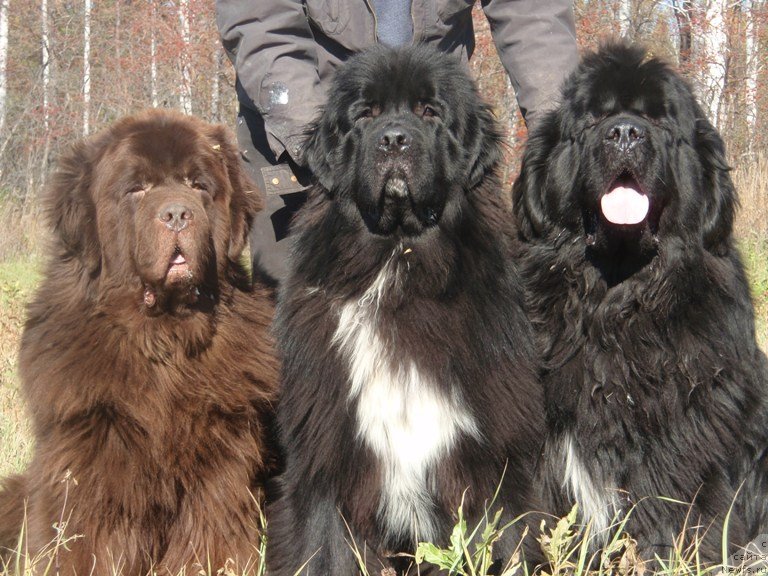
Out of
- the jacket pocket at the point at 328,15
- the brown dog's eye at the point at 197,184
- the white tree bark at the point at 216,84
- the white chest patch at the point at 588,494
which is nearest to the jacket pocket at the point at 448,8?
the jacket pocket at the point at 328,15

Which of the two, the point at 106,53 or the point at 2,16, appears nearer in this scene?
the point at 2,16

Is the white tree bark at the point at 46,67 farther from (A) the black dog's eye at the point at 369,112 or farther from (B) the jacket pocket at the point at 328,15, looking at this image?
(A) the black dog's eye at the point at 369,112

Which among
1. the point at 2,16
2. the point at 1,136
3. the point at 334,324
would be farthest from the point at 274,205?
the point at 2,16

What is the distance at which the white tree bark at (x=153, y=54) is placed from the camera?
15.9 meters

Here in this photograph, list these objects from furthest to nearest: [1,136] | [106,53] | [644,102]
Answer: [106,53] < [1,136] < [644,102]

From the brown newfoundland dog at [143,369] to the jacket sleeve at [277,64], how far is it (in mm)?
384

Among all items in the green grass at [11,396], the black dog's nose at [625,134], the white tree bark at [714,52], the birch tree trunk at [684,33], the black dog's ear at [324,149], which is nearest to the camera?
the black dog's nose at [625,134]

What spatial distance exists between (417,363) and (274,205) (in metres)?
1.18

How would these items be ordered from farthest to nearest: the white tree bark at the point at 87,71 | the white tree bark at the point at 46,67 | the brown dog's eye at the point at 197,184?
the white tree bark at the point at 46,67 < the white tree bark at the point at 87,71 < the brown dog's eye at the point at 197,184

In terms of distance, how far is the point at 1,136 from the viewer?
15.9 meters

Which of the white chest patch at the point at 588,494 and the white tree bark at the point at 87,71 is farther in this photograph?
the white tree bark at the point at 87,71

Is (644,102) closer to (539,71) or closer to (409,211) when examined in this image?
(539,71)

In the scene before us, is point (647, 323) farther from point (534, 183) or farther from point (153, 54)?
point (153, 54)

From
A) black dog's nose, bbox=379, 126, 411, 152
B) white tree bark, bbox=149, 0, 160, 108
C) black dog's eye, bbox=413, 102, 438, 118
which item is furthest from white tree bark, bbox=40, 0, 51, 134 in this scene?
black dog's nose, bbox=379, 126, 411, 152
